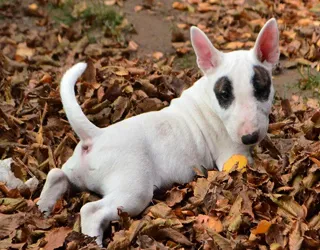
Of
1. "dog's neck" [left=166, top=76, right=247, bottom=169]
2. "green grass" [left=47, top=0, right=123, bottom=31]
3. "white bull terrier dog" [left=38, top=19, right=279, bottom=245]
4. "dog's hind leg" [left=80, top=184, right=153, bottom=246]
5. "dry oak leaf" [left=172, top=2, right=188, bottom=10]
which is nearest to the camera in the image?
"dog's hind leg" [left=80, top=184, right=153, bottom=246]

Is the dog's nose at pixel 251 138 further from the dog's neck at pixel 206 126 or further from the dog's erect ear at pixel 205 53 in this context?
the dog's erect ear at pixel 205 53

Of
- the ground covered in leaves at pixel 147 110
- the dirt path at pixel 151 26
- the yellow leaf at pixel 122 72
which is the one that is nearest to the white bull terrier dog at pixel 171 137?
the ground covered in leaves at pixel 147 110

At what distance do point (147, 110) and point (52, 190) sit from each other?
133cm

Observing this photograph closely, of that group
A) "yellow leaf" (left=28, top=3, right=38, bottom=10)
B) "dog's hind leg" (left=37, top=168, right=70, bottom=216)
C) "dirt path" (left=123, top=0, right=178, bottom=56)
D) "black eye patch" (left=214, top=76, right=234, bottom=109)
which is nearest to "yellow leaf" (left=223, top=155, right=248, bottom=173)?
"black eye patch" (left=214, top=76, right=234, bottom=109)

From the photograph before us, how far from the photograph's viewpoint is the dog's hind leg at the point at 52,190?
15.1 ft

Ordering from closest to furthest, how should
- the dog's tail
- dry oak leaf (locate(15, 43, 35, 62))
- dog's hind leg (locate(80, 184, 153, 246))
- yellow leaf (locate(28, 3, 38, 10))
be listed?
dog's hind leg (locate(80, 184, 153, 246)) < the dog's tail < dry oak leaf (locate(15, 43, 35, 62)) < yellow leaf (locate(28, 3, 38, 10))

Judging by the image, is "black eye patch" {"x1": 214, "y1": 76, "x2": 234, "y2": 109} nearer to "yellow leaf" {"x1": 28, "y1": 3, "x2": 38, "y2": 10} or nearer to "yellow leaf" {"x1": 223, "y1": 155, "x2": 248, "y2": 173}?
"yellow leaf" {"x1": 223, "y1": 155, "x2": 248, "y2": 173}

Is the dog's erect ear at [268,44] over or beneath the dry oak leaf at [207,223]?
over

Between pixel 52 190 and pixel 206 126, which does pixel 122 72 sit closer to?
pixel 206 126

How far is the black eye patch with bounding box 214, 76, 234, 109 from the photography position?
4605 mm

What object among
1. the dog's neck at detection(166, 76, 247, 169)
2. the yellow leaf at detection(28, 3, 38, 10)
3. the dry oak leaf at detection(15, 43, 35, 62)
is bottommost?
the dry oak leaf at detection(15, 43, 35, 62)

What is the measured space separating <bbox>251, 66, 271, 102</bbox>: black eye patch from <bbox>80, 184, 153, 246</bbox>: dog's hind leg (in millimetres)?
928

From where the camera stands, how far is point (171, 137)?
4.79 meters

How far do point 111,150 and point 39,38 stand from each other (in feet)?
13.3
